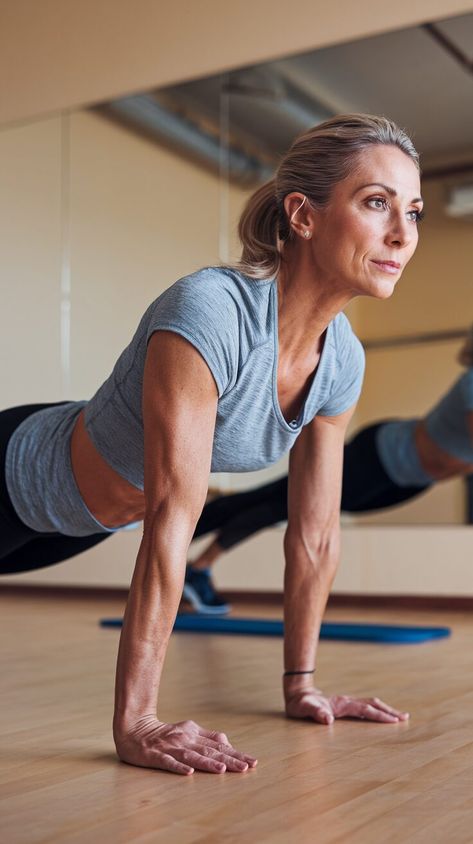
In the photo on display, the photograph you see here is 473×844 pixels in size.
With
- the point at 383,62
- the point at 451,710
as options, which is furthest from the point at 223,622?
the point at 383,62

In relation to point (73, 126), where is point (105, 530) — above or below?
below

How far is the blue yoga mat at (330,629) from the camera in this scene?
309cm

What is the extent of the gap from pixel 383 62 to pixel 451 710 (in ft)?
10.1

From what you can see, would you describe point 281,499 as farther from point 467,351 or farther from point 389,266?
point 389,266

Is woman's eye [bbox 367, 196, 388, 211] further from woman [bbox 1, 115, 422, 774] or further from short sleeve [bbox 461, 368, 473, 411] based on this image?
short sleeve [bbox 461, 368, 473, 411]

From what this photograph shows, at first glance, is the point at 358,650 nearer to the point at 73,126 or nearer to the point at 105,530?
the point at 105,530

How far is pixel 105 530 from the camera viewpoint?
1.83 metres

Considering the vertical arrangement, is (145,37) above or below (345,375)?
above

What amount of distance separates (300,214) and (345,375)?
0.30m

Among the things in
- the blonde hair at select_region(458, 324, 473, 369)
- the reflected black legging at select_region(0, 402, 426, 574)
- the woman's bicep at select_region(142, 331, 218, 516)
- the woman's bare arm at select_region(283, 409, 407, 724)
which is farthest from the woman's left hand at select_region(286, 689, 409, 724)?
the blonde hair at select_region(458, 324, 473, 369)

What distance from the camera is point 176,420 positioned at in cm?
142

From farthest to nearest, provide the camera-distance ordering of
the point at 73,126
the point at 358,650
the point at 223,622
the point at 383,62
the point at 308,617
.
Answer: the point at 73,126 < the point at 383,62 < the point at 223,622 < the point at 358,650 < the point at 308,617

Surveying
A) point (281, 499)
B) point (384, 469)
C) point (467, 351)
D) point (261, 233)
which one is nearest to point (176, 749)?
point (261, 233)

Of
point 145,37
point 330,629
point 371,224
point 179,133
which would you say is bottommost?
point 330,629
